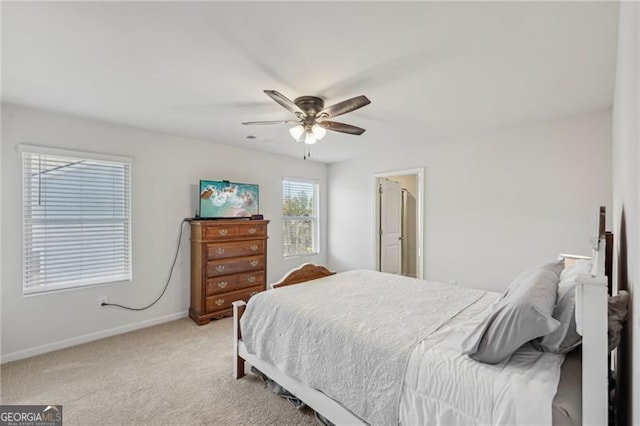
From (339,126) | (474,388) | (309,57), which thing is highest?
(309,57)

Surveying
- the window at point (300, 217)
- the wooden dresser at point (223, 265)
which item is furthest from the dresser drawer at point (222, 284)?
the window at point (300, 217)

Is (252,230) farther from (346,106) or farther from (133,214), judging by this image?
(346,106)

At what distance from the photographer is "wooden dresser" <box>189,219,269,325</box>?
3600 mm

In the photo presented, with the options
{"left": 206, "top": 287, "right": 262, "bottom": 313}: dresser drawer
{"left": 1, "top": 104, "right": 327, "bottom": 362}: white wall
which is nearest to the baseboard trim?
{"left": 1, "top": 104, "right": 327, "bottom": 362}: white wall

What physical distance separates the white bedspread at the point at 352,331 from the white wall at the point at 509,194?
4.58ft

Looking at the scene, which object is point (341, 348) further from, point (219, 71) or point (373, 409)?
point (219, 71)

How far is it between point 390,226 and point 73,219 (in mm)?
4483

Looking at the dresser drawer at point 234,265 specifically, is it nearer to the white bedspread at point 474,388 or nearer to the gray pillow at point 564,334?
the white bedspread at point 474,388

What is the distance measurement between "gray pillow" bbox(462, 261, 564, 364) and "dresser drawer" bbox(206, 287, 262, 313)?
3100 millimetres

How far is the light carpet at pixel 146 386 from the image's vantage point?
1955 millimetres

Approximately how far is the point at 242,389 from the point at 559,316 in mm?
2167

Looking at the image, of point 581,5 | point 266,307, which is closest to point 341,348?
point 266,307

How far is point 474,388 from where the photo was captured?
1.22 metres

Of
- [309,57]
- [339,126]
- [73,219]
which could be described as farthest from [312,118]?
[73,219]
